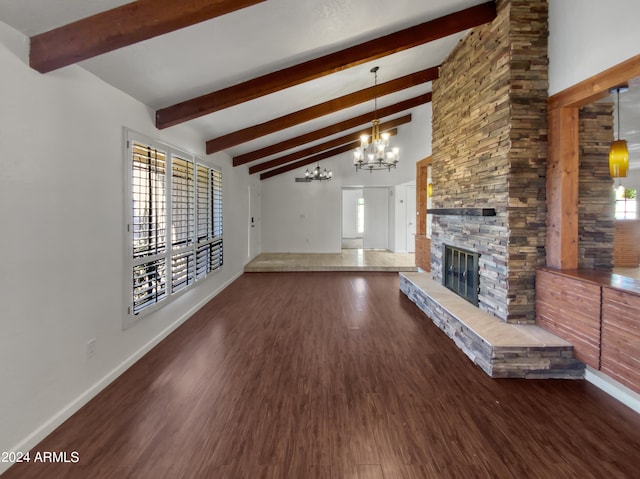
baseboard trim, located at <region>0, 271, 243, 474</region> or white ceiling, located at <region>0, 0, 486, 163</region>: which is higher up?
white ceiling, located at <region>0, 0, 486, 163</region>

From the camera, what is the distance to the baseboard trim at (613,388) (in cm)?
219

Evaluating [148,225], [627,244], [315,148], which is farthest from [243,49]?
[627,244]

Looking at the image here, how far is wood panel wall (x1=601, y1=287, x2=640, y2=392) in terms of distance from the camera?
2.07 metres

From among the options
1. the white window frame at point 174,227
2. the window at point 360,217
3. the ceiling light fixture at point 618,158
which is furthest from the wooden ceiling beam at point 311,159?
the ceiling light fixture at point 618,158

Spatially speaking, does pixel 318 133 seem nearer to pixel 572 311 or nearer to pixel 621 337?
pixel 572 311

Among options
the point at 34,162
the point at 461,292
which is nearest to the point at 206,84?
the point at 34,162

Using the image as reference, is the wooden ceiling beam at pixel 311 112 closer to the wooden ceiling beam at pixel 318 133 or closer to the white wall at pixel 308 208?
the wooden ceiling beam at pixel 318 133

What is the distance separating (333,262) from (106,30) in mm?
6642

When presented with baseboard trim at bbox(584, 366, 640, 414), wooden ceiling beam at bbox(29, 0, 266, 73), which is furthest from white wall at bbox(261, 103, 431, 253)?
wooden ceiling beam at bbox(29, 0, 266, 73)

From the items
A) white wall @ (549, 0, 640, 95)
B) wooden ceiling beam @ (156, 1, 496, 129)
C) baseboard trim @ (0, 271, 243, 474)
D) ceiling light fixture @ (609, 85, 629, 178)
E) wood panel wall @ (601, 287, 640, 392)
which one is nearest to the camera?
baseboard trim @ (0, 271, 243, 474)

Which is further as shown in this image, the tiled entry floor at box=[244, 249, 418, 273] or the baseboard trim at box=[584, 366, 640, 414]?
the tiled entry floor at box=[244, 249, 418, 273]

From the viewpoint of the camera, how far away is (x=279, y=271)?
7.40 metres

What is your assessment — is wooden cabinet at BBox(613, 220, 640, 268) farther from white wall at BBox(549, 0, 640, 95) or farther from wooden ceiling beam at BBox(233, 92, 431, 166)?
wooden ceiling beam at BBox(233, 92, 431, 166)

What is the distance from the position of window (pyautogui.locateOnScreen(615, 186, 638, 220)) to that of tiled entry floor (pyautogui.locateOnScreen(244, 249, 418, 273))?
649 cm
